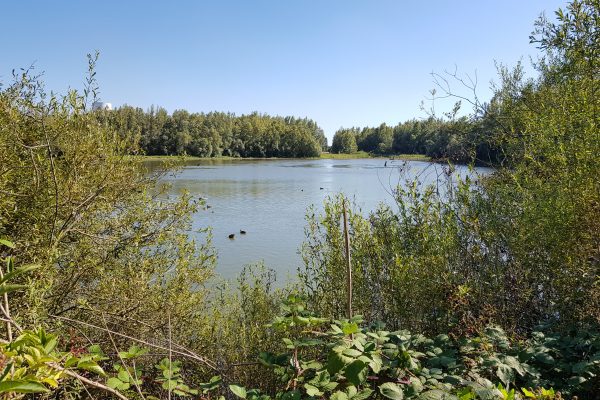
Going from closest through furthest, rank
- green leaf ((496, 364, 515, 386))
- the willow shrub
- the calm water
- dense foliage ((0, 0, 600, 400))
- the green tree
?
1. green leaf ((496, 364, 515, 386))
2. dense foliage ((0, 0, 600, 400))
3. the willow shrub
4. the calm water
5. the green tree

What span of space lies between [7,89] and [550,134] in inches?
201

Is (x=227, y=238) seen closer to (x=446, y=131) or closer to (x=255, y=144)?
(x=446, y=131)

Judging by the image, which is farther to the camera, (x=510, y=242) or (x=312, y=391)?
(x=510, y=242)

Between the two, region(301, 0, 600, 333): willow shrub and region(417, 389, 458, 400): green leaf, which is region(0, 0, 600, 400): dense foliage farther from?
region(417, 389, 458, 400): green leaf

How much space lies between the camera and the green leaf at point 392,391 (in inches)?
70.3

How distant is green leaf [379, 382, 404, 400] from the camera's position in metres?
1.79

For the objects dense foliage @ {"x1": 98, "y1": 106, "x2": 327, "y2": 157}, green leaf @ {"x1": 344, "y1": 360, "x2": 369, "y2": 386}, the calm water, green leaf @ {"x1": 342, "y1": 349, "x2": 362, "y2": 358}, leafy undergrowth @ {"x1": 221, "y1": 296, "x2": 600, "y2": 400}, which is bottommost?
the calm water

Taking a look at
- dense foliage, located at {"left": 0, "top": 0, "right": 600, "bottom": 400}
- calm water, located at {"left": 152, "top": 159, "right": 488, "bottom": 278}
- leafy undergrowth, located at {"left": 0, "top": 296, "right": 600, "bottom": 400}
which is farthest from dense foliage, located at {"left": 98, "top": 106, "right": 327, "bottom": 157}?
leafy undergrowth, located at {"left": 0, "top": 296, "right": 600, "bottom": 400}

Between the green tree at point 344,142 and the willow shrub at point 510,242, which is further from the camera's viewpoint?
the green tree at point 344,142

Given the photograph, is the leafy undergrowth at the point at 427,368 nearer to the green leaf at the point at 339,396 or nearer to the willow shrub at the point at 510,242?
the green leaf at the point at 339,396

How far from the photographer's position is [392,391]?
5.96 feet

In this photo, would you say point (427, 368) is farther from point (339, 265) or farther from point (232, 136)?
point (232, 136)

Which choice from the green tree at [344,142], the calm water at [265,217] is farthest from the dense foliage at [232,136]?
the calm water at [265,217]

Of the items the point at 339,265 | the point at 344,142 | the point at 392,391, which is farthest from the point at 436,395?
the point at 344,142
